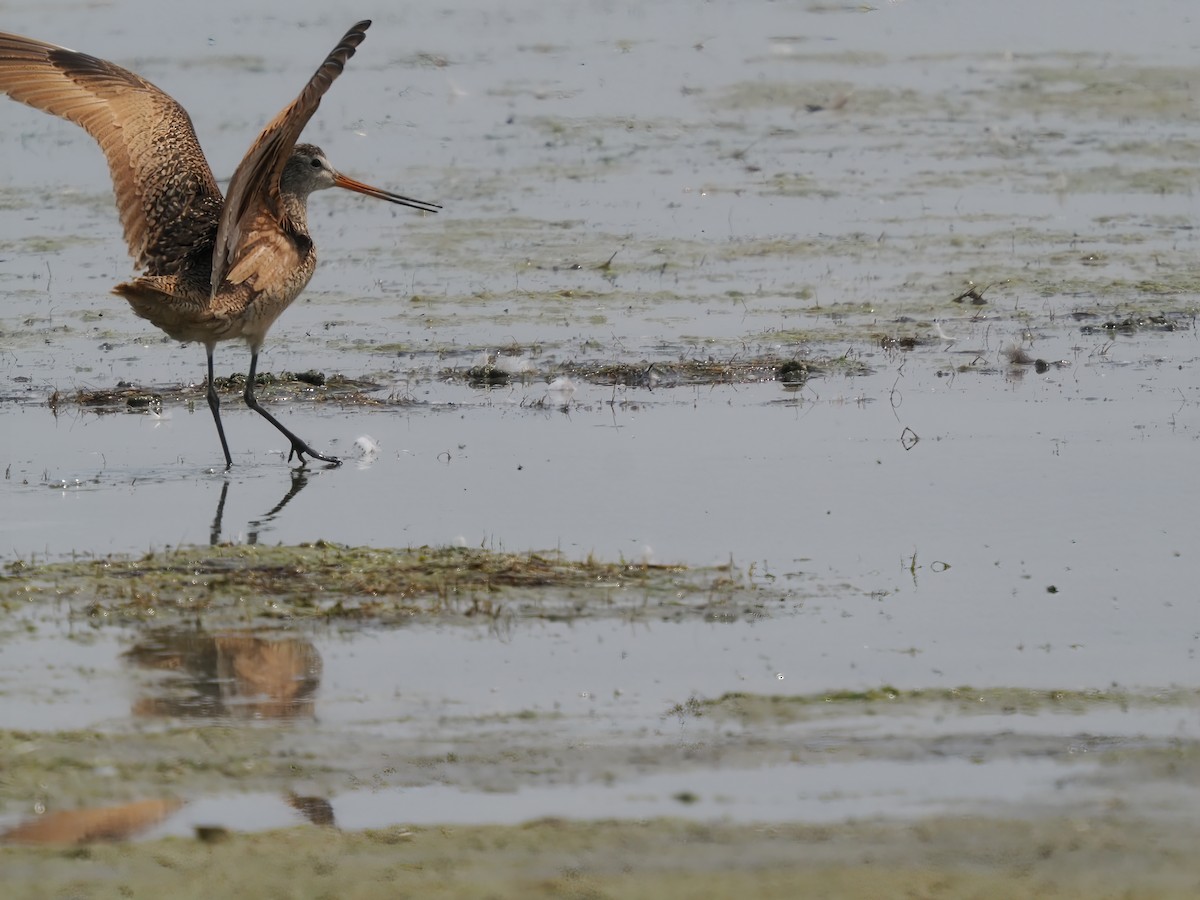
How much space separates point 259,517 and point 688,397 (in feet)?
9.41

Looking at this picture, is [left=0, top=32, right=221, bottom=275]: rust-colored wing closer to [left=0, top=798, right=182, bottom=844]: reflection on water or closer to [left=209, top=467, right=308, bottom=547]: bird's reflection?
[left=209, top=467, right=308, bottom=547]: bird's reflection

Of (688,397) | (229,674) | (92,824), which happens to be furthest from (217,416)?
(92,824)

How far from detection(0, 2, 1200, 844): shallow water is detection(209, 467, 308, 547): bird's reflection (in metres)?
0.04

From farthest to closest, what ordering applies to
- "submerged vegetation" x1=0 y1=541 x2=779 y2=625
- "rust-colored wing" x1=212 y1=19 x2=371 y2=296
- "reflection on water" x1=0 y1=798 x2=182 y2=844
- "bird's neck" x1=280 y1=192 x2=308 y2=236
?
"bird's neck" x1=280 y1=192 x2=308 y2=236 < "rust-colored wing" x1=212 y1=19 x2=371 y2=296 < "submerged vegetation" x1=0 y1=541 x2=779 y2=625 < "reflection on water" x1=0 y1=798 x2=182 y2=844

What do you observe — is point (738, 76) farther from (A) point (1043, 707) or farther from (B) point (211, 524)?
(A) point (1043, 707)

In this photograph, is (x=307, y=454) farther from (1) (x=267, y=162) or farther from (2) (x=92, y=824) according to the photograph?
(2) (x=92, y=824)

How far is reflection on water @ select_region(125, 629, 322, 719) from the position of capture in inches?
238

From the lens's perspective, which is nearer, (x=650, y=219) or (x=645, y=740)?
(x=645, y=740)

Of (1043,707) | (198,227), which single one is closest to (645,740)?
(1043,707)

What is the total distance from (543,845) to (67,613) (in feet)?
8.50

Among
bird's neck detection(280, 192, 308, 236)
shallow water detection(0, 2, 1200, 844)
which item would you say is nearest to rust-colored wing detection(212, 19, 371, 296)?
bird's neck detection(280, 192, 308, 236)

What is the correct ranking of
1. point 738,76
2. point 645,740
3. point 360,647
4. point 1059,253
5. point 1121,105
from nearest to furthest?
1. point 645,740
2. point 360,647
3. point 1059,253
4. point 1121,105
5. point 738,76

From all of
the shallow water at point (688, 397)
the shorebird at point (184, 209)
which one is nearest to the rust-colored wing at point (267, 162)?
the shorebird at point (184, 209)

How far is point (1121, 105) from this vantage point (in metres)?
19.7
